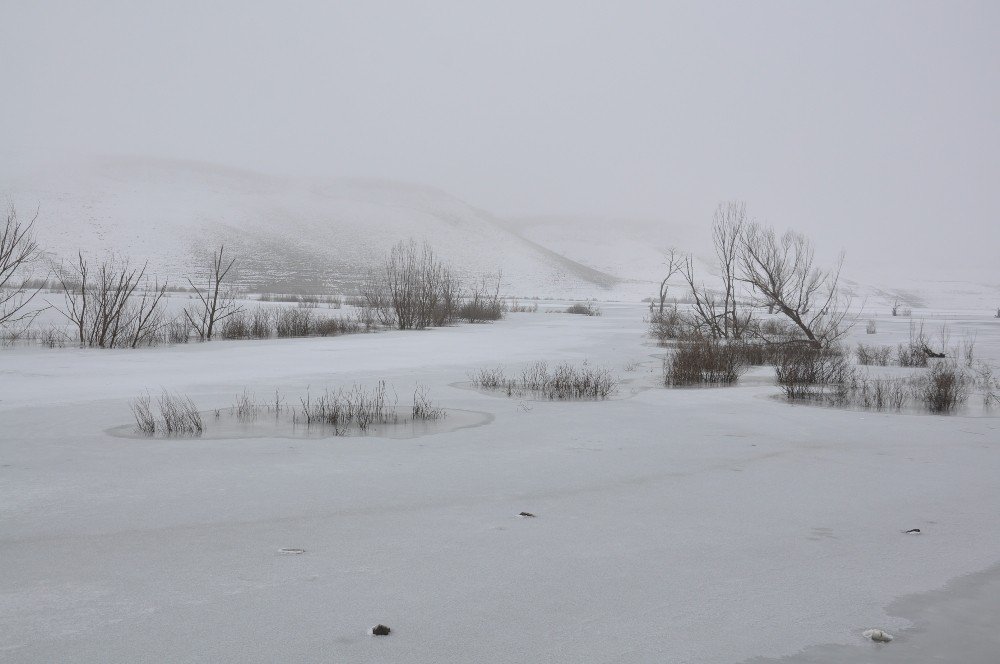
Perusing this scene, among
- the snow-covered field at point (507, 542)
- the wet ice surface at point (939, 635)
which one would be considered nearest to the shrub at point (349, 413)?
the snow-covered field at point (507, 542)

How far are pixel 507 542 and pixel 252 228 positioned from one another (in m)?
104

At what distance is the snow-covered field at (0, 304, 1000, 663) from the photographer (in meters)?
3.10

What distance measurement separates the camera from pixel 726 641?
3105 mm

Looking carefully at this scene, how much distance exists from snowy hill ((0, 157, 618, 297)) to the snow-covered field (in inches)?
2945

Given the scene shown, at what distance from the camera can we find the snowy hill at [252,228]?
84688 millimetres

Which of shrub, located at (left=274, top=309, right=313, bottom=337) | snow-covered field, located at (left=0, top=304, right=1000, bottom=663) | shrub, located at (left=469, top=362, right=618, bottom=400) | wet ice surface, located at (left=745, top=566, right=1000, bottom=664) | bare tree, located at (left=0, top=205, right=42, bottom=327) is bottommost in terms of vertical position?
wet ice surface, located at (left=745, top=566, right=1000, bottom=664)

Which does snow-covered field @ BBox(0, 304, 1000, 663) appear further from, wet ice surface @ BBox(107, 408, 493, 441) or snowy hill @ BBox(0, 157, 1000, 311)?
snowy hill @ BBox(0, 157, 1000, 311)

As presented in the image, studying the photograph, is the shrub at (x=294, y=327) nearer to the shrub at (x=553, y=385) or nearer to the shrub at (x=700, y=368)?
the shrub at (x=553, y=385)

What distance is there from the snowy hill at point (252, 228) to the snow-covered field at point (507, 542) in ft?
245

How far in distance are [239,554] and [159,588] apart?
0.55m

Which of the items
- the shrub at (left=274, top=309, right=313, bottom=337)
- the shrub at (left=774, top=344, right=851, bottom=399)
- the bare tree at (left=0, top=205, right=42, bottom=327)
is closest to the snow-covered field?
the shrub at (left=774, top=344, right=851, bottom=399)

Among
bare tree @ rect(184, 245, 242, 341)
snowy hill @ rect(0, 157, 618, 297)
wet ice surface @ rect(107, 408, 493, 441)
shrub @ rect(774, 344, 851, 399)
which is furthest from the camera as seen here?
snowy hill @ rect(0, 157, 618, 297)

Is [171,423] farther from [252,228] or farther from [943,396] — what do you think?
[252,228]

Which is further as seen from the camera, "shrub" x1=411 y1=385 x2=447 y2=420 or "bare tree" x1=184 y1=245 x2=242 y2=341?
"bare tree" x1=184 y1=245 x2=242 y2=341
